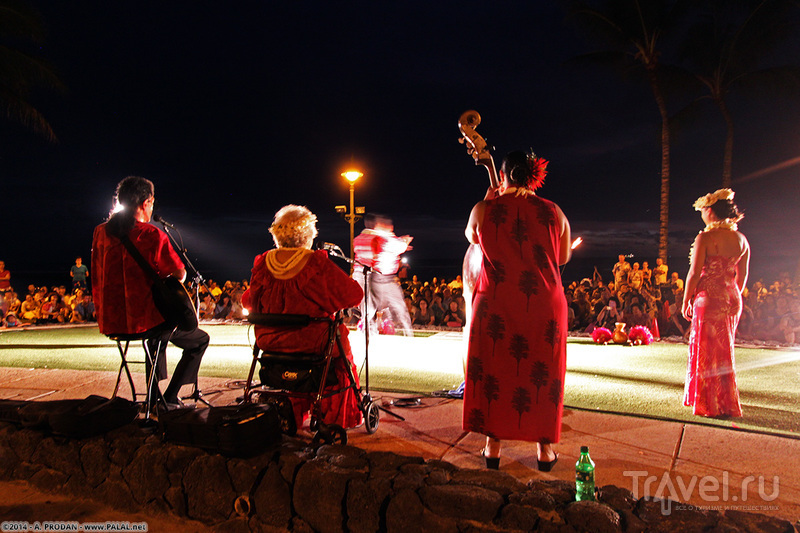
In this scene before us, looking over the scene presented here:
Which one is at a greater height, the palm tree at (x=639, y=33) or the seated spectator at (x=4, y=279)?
the palm tree at (x=639, y=33)

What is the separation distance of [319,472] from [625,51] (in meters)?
18.2

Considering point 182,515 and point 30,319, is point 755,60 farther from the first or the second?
point 30,319

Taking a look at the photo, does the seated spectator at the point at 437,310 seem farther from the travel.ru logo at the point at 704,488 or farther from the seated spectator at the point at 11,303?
the seated spectator at the point at 11,303

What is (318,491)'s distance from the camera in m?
2.61

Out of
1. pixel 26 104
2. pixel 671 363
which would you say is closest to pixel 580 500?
pixel 671 363

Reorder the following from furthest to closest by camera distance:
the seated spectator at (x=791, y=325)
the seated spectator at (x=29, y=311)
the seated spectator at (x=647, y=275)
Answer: the seated spectator at (x=29, y=311), the seated spectator at (x=647, y=275), the seated spectator at (x=791, y=325)

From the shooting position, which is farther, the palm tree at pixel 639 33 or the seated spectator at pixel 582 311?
the palm tree at pixel 639 33

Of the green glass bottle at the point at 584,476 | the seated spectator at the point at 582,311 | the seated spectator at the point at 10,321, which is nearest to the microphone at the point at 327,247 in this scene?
the green glass bottle at the point at 584,476

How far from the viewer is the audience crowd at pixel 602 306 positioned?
10289 mm

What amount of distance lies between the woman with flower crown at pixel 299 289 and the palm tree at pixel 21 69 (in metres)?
16.5

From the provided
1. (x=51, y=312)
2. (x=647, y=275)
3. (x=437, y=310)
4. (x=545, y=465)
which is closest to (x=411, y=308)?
(x=437, y=310)

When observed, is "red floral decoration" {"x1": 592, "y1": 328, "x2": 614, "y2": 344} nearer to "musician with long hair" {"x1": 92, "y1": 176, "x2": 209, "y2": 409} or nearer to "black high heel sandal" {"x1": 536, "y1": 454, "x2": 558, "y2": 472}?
"black high heel sandal" {"x1": 536, "y1": 454, "x2": 558, "y2": 472}

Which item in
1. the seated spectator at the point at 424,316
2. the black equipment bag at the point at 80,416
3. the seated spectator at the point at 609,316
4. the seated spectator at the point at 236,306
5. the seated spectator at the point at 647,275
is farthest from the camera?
the seated spectator at the point at 236,306

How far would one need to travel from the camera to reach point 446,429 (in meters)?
4.01
